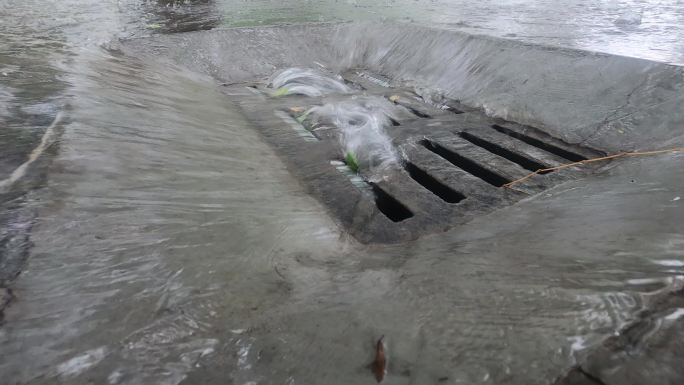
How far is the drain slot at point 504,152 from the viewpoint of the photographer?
2.53m

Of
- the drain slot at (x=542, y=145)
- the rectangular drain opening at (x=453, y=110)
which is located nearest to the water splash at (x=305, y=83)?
the rectangular drain opening at (x=453, y=110)

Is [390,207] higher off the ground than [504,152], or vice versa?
[504,152]

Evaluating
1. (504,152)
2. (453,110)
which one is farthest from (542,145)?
(453,110)

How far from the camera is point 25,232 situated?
4.36 ft

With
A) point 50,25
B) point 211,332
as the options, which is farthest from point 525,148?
point 50,25

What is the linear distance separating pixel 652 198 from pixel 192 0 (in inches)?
306

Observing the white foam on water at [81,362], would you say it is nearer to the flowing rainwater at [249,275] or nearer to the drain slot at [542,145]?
the flowing rainwater at [249,275]

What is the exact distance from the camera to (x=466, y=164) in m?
2.67

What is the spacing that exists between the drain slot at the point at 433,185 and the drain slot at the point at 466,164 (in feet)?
0.84

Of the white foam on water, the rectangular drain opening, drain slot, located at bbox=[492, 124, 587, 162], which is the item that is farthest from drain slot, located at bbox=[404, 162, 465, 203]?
the white foam on water

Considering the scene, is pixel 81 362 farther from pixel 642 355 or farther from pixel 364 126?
pixel 364 126

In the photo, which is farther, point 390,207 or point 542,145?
point 542,145

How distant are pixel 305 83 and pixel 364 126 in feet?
4.77

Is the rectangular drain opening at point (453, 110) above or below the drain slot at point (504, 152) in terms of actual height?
above
